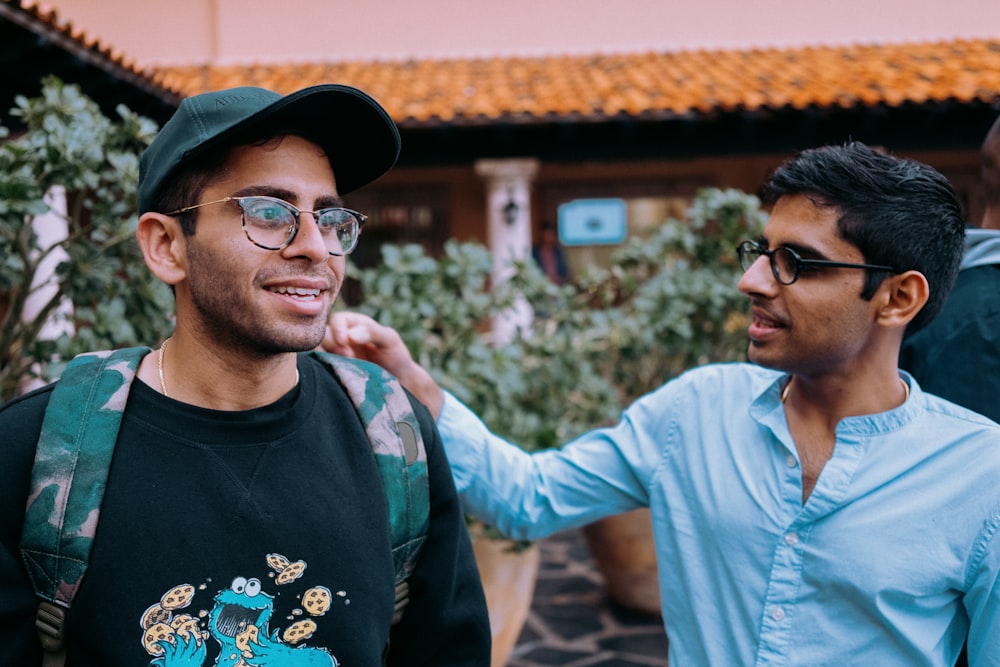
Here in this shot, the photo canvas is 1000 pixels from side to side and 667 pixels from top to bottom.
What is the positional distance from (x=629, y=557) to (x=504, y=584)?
4.42 ft

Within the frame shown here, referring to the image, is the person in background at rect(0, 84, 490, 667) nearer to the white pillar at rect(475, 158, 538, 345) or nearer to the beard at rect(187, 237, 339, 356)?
the beard at rect(187, 237, 339, 356)

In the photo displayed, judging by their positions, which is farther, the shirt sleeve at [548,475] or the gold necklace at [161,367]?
the shirt sleeve at [548,475]

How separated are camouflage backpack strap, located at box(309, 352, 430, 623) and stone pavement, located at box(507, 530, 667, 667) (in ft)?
11.1

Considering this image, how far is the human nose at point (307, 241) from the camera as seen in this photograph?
133 cm

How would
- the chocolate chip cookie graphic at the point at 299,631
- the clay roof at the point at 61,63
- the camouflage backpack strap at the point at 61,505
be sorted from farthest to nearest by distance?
the clay roof at the point at 61,63 < the chocolate chip cookie graphic at the point at 299,631 < the camouflage backpack strap at the point at 61,505

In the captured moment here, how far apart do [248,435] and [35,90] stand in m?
5.64

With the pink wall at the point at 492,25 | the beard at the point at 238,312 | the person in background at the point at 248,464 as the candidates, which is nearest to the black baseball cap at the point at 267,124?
the person in background at the point at 248,464

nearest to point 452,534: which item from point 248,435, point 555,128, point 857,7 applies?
point 248,435

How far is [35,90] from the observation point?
5.87 m

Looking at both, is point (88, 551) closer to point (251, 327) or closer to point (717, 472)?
point (251, 327)

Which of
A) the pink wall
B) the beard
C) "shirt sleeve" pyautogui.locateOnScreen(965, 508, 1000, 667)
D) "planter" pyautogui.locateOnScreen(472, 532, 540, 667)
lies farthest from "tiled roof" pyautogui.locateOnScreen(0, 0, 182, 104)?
the pink wall

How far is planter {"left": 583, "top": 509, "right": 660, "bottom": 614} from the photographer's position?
471 centimetres

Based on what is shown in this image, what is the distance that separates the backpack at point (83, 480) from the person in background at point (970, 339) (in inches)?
47.1

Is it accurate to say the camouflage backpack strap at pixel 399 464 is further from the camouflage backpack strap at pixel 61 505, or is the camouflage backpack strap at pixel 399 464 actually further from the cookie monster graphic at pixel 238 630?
the camouflage backpack strap at pixel 61 505
